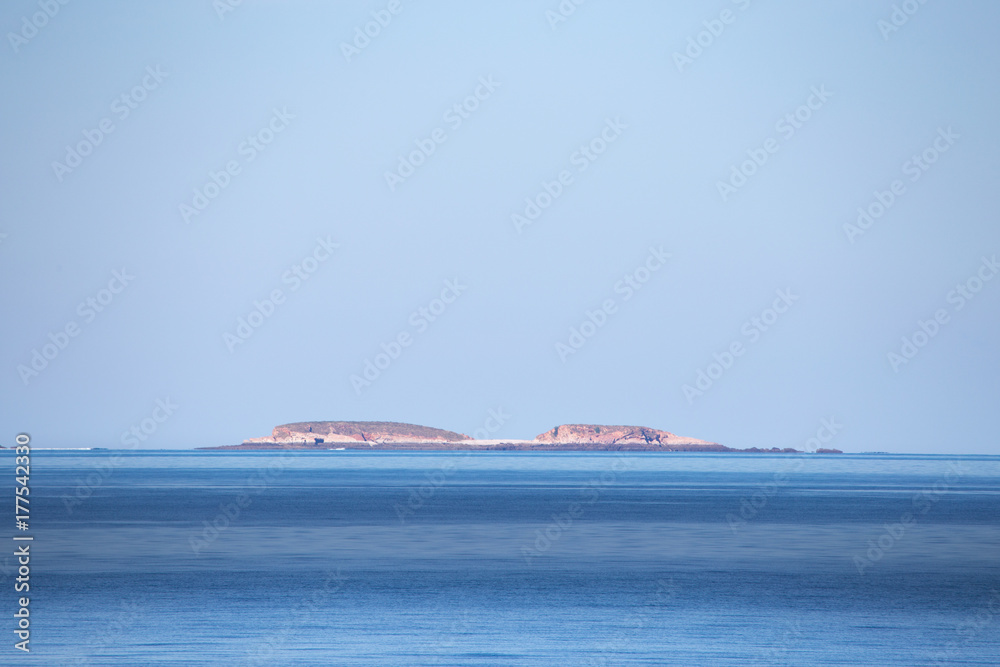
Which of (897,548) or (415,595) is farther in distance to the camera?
(897,548)

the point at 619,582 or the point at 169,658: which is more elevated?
the point at 619,582

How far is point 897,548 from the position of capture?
3738cm

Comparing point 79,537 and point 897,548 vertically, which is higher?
point 79,537

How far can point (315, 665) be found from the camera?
17.6 m

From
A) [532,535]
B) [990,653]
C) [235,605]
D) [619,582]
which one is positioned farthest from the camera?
[532,535]

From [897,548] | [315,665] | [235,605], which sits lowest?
[315,665]

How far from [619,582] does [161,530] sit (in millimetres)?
21011

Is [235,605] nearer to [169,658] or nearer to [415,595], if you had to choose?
[415,595]

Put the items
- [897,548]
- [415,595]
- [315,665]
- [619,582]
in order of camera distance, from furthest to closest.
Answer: [897,548] → [619,582] → [415,595] → [315,665]

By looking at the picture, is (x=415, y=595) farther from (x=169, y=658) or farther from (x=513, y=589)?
(x=169, y=658)

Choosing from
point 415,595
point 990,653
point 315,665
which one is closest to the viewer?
point 315,665

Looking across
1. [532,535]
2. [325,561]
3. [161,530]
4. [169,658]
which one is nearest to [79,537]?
[161,530]

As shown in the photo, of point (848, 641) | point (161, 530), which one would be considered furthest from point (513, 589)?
point (161, 530)

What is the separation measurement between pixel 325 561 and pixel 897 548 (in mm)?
18776
